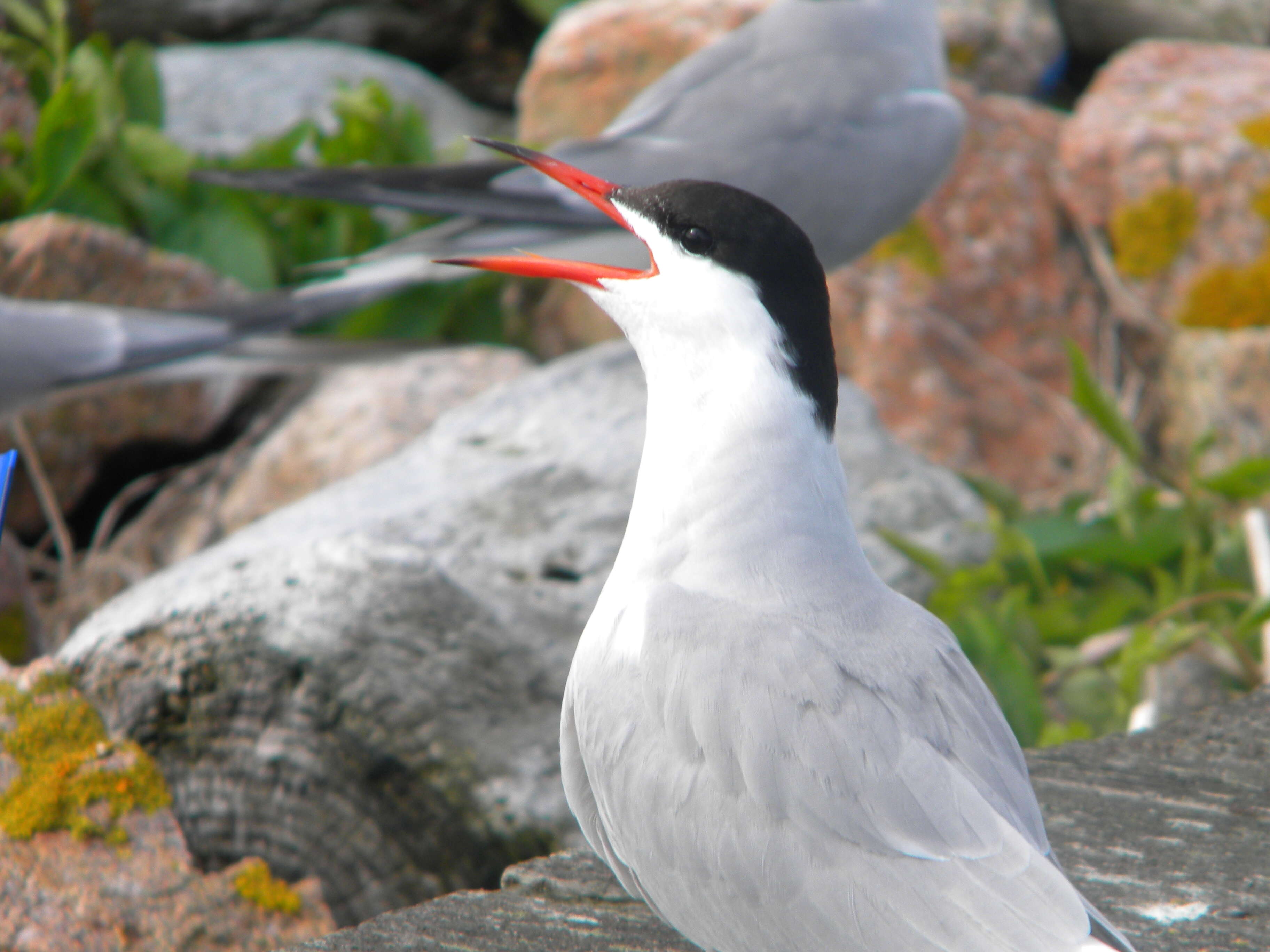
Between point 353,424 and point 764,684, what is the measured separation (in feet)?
9.70

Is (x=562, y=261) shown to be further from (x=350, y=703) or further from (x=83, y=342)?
(x=83, y=342)

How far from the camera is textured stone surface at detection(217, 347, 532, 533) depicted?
4289mm

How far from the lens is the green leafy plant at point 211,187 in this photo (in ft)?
15.5

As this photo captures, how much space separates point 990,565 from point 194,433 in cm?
279

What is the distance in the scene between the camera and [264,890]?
2379 millimetres

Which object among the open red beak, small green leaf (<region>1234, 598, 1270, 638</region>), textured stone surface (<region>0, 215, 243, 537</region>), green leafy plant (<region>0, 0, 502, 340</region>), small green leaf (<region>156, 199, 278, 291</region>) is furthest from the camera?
small green leaf (<region>156, 199, 278, 291</region>)

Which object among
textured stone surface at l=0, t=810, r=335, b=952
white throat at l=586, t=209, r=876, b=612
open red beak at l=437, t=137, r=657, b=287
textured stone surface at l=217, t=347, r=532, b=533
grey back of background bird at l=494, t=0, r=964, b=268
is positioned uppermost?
open red beak at l=437, t=137, r=657, b=287

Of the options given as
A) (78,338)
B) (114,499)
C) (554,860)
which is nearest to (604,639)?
(554,860)

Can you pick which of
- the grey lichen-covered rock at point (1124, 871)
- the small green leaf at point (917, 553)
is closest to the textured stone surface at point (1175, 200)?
the small green leaf at point (917, 553)

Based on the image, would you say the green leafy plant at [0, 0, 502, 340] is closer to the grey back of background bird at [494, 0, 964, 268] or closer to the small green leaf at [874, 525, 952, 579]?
the grey back of background bird at [494, 0, 964, 268]

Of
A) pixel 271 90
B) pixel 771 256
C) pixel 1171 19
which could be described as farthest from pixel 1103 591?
pixel 271 90

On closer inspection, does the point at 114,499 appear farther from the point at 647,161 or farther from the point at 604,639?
the point at 604,639

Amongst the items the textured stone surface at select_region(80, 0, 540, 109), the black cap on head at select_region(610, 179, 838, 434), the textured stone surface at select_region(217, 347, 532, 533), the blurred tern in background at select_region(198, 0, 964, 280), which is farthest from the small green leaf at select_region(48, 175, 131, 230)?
the black cap on head at select_region(610, 179, 838, 434)

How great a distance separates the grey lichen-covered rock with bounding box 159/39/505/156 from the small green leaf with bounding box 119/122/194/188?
0.81 meters
